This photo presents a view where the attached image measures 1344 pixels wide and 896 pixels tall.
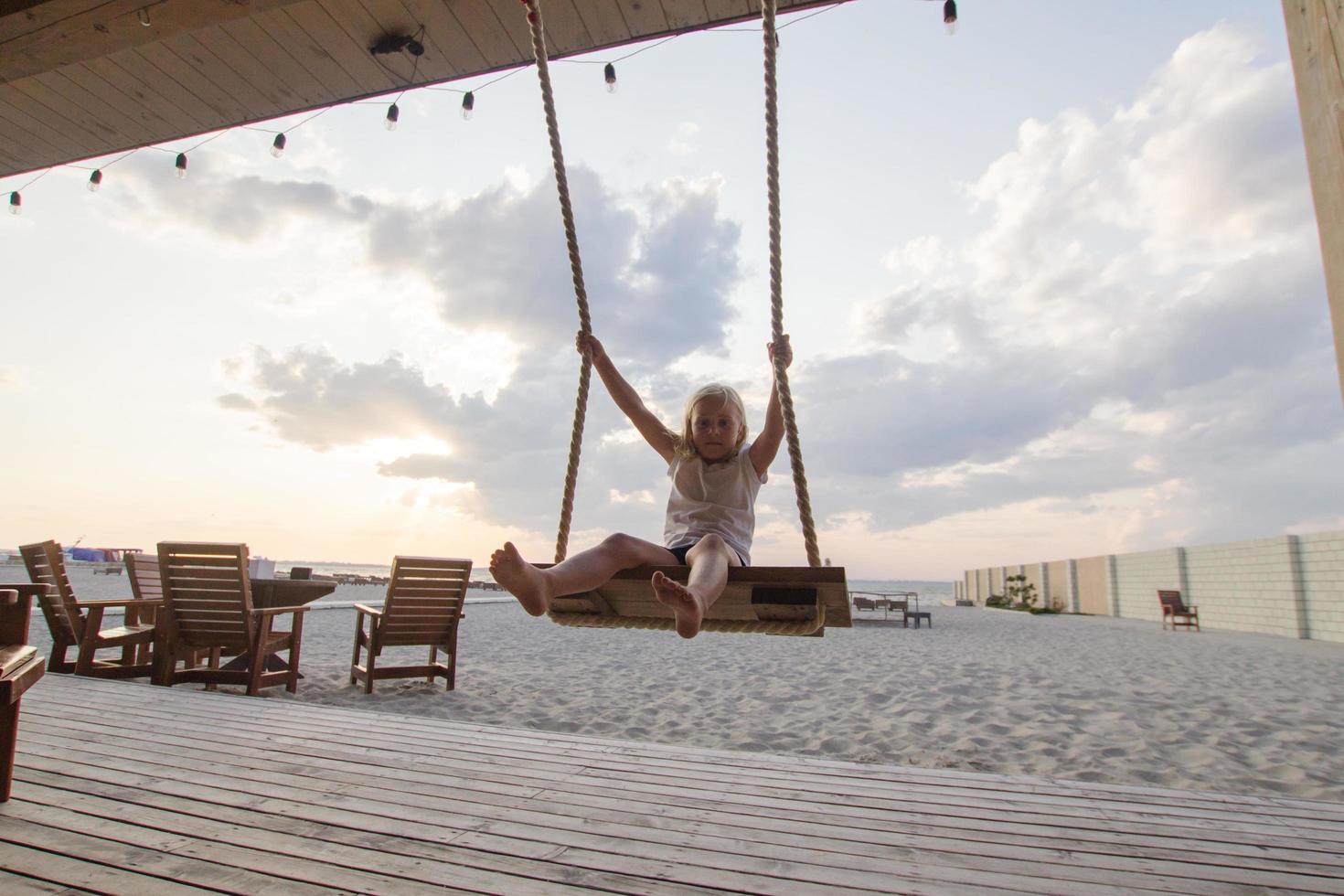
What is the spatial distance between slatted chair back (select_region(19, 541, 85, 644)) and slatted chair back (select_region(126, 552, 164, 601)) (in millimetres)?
690

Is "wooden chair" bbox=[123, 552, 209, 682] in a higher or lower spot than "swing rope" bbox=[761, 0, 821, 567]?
lower

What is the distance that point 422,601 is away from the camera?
5.66 meters

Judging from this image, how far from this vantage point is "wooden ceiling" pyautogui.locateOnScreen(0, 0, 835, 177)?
3.05 m

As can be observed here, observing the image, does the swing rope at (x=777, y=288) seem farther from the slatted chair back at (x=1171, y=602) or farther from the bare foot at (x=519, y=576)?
the slatted chair back at (x=1171, y=602)

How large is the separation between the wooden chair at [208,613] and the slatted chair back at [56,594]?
2.20ft

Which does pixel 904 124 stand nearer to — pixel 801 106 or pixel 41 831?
pixel 801 106

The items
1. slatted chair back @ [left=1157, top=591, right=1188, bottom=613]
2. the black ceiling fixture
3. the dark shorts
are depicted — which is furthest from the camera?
slatted chair back @ [left=1157, top=591, right=1188, bottom=613]

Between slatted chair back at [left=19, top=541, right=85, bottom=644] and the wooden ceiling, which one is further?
slatted chair back at [left=19, top=541, right=85, bottom=644]

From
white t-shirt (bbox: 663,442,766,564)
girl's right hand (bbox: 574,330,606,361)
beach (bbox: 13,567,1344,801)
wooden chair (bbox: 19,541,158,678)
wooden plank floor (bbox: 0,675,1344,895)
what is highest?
girl's right hand (bbox: 574,330,606,361)

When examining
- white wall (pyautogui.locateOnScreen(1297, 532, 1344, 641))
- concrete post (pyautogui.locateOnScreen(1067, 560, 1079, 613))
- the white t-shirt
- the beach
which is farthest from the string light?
concrete post (pyautogui.locateOnScreen(1067, 560, 1079, 613))

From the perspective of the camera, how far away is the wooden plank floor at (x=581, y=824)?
184cm

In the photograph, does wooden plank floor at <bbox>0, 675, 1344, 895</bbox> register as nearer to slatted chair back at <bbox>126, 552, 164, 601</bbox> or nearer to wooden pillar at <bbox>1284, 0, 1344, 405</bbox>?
wooden pillar at <bbox>1284, 0, 1344, 405</bbox>

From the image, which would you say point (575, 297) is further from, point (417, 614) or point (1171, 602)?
point (1171, 602)

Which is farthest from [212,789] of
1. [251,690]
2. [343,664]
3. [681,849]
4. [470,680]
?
[343,664]
